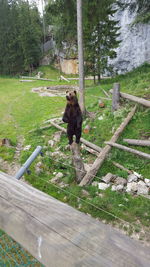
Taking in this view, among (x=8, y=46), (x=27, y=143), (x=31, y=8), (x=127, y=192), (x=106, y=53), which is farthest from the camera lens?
(x=31, y=8)

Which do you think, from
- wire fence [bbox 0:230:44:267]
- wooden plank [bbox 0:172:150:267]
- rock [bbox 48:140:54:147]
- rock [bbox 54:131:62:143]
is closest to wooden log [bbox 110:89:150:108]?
rock [bbox 54:131:62:143]

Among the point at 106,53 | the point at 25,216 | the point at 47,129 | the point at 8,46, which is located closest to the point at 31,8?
the point at 8,46

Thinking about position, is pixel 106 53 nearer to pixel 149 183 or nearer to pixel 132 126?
pixel 132 126

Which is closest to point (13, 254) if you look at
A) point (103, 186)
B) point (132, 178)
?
point (103, 186)

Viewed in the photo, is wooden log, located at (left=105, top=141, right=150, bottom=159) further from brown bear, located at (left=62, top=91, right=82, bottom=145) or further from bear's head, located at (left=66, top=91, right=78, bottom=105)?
bear's head, located at (left=66, top=91, right=78, bottom=105)

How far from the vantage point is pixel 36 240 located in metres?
0.79

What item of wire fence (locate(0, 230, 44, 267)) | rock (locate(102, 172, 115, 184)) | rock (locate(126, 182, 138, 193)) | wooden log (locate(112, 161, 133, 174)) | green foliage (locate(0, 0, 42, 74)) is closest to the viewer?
wire fence (locate(0, 230, 44, 267))

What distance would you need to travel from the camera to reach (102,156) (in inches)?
220

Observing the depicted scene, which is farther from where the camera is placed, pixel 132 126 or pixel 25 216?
pixel 132 126

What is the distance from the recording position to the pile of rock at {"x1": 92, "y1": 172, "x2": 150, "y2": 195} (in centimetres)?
453

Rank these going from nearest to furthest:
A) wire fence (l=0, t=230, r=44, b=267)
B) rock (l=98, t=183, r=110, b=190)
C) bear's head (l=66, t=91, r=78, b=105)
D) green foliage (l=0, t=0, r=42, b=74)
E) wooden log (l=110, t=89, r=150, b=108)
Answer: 1. wire fence (l=0, t=230, r=44, b=267)
2. bear's head (l=66, t=91, r=78, b=105)
3. rock (l=98, t=183, r=110, b=190)
4. wooden log (l=110, t=89, r=150, b=108)
5. green foliage (l=0, t=0, r=42, b=74)

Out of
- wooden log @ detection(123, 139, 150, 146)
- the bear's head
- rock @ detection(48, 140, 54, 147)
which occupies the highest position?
the bear's head

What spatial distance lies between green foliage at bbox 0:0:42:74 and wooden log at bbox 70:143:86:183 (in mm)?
28733

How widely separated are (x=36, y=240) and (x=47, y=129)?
298 inches
